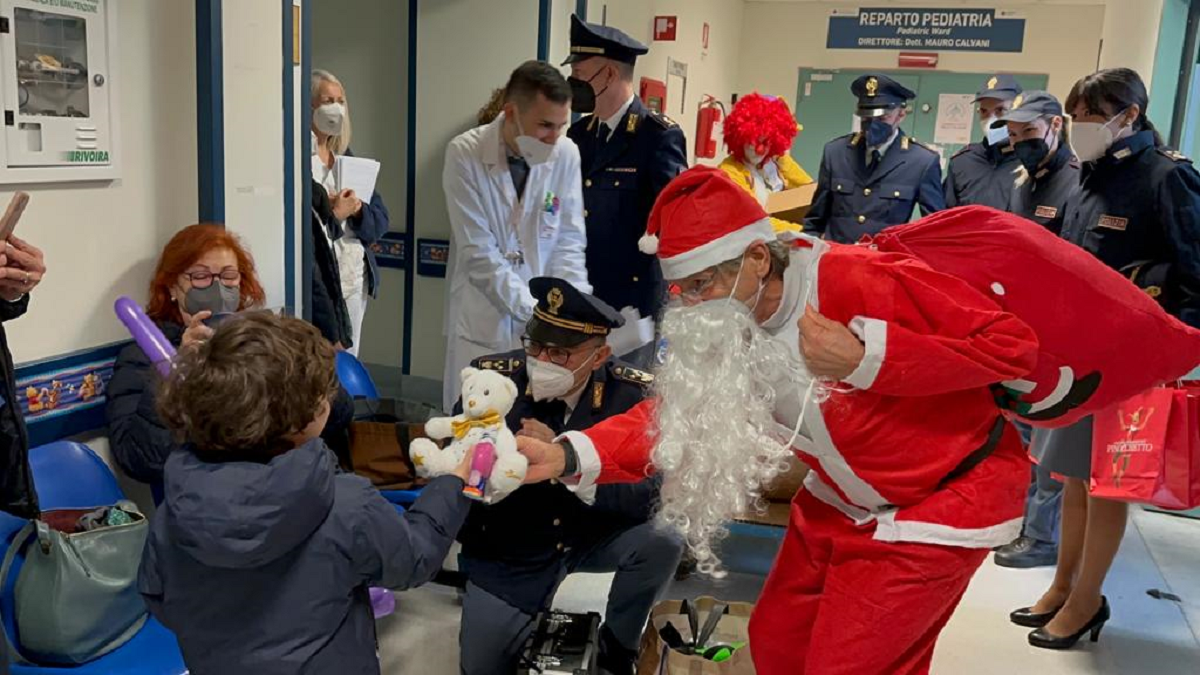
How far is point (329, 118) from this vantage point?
11.3 ft

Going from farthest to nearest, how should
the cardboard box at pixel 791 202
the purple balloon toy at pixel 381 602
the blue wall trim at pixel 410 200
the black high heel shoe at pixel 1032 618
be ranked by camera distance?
1. the cardboard box at pixel 791 202
2. the blue wall trim at pixel 410 200
3. the black high heel shoe at pixel 1032 618
4. the purple balloon toy at pixel 381 602

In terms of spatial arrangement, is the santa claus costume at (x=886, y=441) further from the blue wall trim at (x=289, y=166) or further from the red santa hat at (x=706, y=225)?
the blue wall trim at (x=289, y=166)

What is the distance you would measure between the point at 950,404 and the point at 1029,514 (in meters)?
2.62

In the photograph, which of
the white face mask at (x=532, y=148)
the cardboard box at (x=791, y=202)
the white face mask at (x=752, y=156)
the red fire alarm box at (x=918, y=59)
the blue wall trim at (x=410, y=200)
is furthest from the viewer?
the red fire alarm box at (x=918, y=59)

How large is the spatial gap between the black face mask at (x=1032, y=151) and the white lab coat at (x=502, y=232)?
5.98 feet

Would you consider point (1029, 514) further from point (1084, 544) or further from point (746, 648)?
point (746, 648)

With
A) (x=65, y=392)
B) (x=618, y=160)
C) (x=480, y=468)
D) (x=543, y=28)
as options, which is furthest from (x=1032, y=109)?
(x=65, y=392)

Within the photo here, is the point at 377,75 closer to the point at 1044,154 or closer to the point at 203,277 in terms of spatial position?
the point at 203,277

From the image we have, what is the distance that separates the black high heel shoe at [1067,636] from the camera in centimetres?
307

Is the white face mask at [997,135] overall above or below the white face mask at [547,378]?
above

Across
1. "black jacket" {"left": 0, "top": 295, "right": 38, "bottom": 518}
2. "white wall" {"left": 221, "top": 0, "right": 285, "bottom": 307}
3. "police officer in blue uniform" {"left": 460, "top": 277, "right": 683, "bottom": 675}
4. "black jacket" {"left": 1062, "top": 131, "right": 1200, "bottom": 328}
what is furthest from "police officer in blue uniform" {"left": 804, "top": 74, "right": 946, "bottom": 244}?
"black jacket" {"left": 0, "top": 295, "right": 38, "bottom": 518}

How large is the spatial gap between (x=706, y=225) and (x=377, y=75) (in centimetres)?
388

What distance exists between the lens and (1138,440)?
2727 millimetres

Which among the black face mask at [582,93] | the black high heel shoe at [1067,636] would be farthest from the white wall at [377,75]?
the black high heel shoe at [1067,636]
